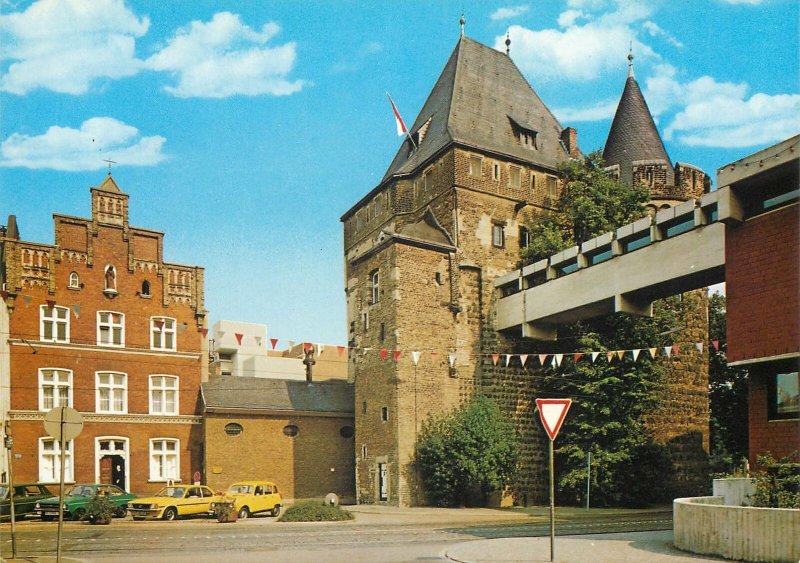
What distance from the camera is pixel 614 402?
3362cm

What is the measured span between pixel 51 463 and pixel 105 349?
17.7ft

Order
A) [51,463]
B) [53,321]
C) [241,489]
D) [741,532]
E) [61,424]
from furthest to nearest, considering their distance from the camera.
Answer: [53,321] < [51,463] < [241,489] < [741,532] < [61,424]

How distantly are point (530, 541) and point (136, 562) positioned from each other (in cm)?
Answer: 807

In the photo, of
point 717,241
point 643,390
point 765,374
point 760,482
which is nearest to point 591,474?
point 643,390

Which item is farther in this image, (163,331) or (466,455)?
(163,331)

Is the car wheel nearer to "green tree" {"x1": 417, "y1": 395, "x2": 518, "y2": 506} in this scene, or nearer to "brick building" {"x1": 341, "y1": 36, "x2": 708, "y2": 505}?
"brick building" {"x1": 341, "y1": 36, "x2": 708, "y2": 505}

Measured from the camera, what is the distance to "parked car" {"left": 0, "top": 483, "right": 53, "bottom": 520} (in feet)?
86.1

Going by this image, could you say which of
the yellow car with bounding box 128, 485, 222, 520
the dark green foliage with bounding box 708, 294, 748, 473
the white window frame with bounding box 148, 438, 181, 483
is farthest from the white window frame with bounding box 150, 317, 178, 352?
the dark green foliage with bounding box 708, 294, 748, 473

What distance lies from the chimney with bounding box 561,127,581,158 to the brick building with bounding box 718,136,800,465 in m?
24.7

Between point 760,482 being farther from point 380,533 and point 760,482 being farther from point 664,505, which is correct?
point 664,505

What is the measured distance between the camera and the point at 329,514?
25641 millimetres

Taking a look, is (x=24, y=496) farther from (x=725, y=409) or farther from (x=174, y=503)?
(x=725, y=409)

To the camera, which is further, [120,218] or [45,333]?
[120,218]

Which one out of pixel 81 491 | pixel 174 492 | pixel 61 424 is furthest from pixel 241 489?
pixel 61 424
